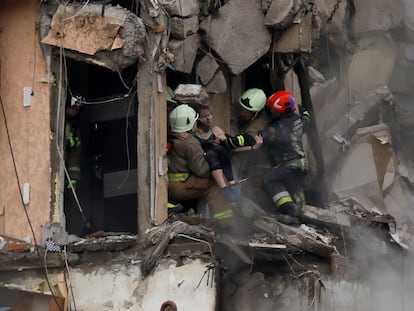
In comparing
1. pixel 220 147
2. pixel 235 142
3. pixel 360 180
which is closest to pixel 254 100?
pixel 235 142

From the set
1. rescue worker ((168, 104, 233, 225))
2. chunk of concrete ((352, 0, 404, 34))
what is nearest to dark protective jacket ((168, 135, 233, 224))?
rescue worker ((168, 104, 233, 225))

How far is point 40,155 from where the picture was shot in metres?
15.8

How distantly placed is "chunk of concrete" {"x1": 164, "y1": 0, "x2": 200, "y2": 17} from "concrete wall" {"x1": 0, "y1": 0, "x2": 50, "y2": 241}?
6.41ft

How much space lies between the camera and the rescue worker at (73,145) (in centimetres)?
1661

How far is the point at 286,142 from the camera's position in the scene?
17188mm

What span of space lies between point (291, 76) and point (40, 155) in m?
5.60

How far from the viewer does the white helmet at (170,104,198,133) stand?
16.2m

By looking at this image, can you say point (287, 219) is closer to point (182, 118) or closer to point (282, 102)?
point (282, 102)

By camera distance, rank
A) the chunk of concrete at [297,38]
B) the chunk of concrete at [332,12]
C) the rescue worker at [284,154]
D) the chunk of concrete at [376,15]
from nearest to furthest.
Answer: the rescue worker at [284,154] → the chunk of concrete at [297,38] → the chunk of concrete at [332,12] → the chunk of concrete at [376,15]

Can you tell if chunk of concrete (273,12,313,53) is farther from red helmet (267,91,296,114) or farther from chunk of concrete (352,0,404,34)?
chunk of concrete (352,0,404,34)

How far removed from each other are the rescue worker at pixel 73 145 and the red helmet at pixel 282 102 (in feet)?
10.2

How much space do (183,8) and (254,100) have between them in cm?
207

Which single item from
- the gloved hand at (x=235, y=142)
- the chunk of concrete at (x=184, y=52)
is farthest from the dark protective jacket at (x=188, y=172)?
the chunk of concrete at (x=184, y=52)

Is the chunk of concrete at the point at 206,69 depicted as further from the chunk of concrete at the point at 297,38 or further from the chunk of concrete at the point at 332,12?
the chunk of concrete at the point at 332,12
